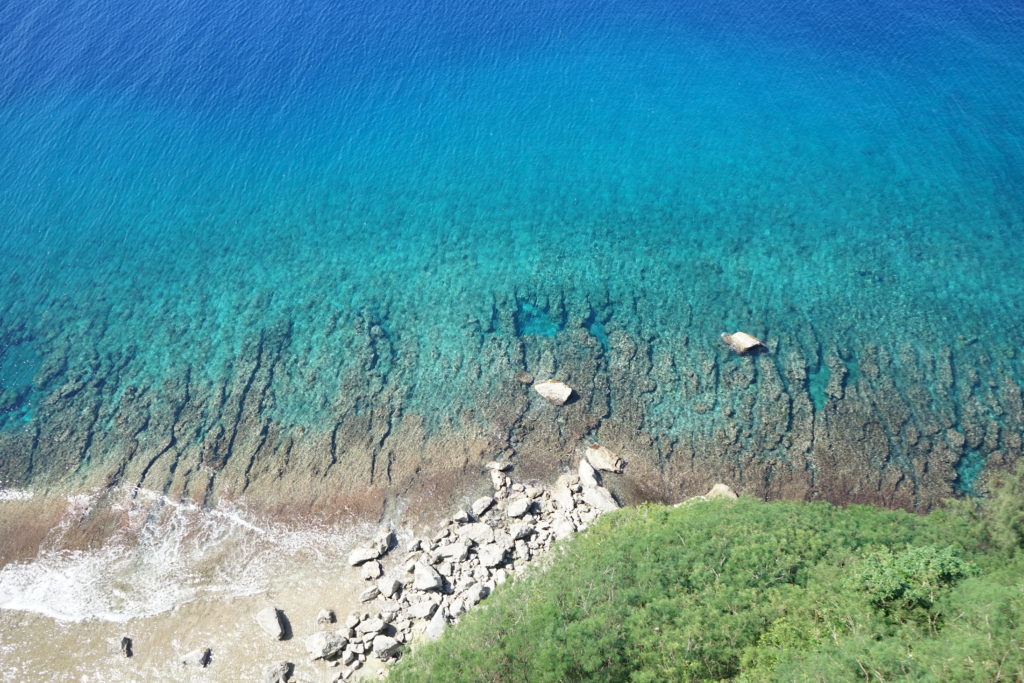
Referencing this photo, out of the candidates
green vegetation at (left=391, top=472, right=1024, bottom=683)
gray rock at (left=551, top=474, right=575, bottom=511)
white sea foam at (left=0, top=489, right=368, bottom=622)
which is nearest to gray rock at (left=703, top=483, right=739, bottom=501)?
green vegetation at (left=391, top=472, right=1024, bottom=683)

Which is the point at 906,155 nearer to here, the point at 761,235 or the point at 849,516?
the point at 761,235

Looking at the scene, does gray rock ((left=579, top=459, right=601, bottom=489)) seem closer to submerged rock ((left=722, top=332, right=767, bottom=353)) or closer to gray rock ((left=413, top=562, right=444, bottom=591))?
gray rock ((left=413, top=562, right=444, bottom=591))

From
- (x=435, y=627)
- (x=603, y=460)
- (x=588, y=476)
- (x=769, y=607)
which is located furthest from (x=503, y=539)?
(x=769, y=607)

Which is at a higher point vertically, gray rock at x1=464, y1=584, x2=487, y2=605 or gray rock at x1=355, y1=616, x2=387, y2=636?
gray rock at x1=464, y1=584, x2=487, y2=605

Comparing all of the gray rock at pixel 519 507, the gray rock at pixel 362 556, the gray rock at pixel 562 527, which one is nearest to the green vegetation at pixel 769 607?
the gray rock at pixel 562 527

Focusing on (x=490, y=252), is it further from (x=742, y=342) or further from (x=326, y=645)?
(x=326, y=645)
